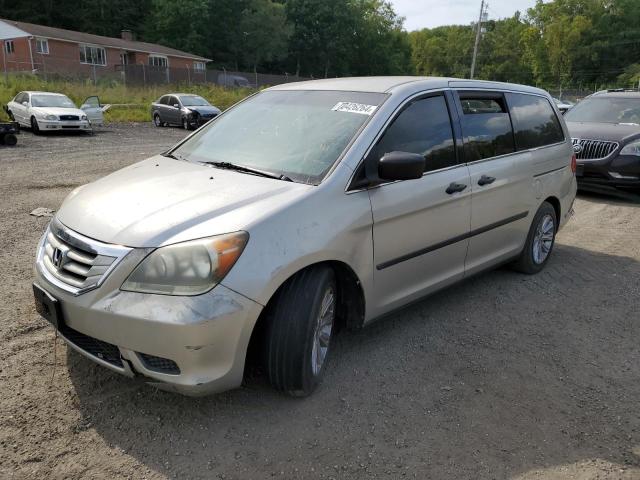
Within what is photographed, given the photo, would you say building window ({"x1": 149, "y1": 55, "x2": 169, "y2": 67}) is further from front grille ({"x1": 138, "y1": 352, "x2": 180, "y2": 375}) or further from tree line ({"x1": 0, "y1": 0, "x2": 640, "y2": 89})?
front grille ({"x1": 138, "y1": 352, "x2": 180, "y2": 375})

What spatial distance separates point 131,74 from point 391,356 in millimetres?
36090

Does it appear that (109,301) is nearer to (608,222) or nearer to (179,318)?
(179,318)

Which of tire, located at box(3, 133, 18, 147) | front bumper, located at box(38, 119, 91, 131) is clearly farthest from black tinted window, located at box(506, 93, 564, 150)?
front bumper, located at box(38, 119, 91, 131)

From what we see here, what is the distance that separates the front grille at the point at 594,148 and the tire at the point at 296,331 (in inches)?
308

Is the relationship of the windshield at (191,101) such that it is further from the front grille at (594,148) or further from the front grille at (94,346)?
the front grille at (94,346)

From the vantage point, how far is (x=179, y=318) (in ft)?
8.15

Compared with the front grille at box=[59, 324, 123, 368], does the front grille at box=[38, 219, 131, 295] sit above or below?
above

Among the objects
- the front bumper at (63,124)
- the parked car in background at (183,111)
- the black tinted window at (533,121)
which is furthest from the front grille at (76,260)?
the parked car in background at (183,111)

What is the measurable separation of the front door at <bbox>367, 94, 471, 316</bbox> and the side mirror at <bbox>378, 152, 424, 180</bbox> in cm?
14

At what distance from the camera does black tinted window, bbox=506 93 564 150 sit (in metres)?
4.84

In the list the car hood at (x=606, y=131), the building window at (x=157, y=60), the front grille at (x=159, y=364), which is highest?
the building window at (x=157, y=60)

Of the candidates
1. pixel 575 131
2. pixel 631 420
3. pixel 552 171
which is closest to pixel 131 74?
pixel 575 131

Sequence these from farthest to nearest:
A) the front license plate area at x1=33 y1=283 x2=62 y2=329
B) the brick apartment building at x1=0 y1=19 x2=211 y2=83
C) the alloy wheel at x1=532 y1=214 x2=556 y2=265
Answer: the brick apartment building at x1=0 y1=19 x2=211 y2=83
the alloy wheel at x1=532 y1=214 x2=556 y2=265
the front license plate area at x1=33 y1=283 x2=62 y2=329

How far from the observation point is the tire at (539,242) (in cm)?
508
